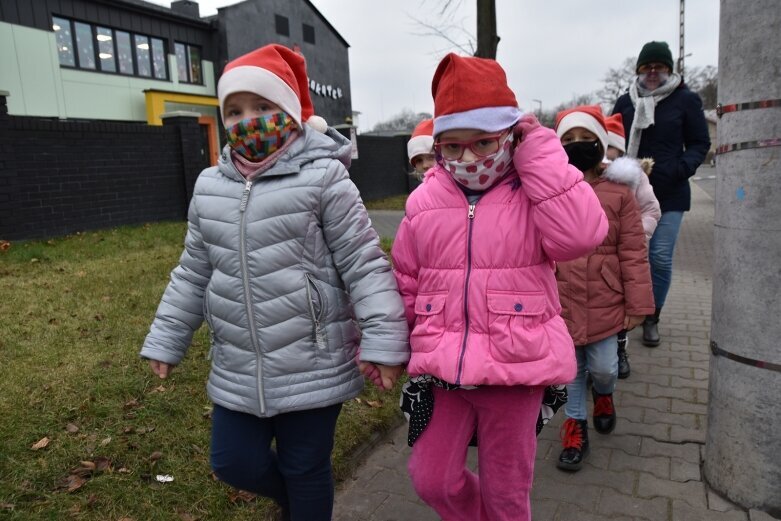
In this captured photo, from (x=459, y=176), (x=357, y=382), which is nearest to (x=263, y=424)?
(x=357, y=382)

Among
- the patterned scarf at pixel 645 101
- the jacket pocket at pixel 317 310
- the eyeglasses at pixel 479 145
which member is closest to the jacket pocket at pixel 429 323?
the jacket pocket at pixel 317 310

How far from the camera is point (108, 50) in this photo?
2225cm

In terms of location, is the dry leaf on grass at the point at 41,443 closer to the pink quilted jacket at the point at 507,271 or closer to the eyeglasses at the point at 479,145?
the pink quilted jacket at the point at 507,271

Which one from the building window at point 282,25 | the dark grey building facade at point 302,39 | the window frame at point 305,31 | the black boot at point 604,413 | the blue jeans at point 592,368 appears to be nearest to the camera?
the blue jeans at point 592,368

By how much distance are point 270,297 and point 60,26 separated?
22.9 m

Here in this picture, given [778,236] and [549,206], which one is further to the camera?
[778,236]

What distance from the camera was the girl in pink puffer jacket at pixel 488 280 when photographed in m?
2.04

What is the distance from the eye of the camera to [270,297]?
214 centimetres

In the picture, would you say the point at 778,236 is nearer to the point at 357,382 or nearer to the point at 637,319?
the point at 637,319

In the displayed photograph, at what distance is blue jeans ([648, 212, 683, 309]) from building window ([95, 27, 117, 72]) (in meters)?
21.9

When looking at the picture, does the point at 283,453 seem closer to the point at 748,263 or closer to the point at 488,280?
the point at 488,280

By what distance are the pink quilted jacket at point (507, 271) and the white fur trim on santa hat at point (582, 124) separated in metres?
1.16

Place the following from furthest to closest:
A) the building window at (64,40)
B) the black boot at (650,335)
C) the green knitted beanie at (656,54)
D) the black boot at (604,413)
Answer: the building window at (64,40) → the black boot at (650,335) → the green knitted beanie at (656,54) → the black boot at (604,413)

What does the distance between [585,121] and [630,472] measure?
1762 mm
